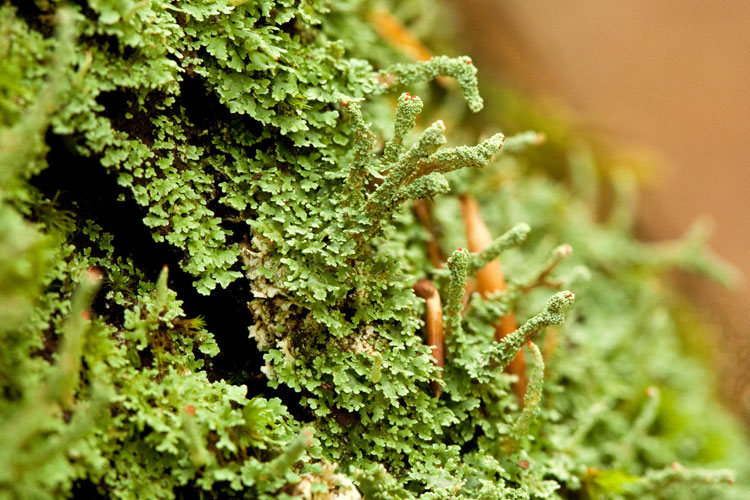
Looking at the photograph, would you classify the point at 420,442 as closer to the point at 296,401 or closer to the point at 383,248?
the point at 296,401

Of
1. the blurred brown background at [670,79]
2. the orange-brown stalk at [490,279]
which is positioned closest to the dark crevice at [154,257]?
the orange-brown stalk at [490,279]

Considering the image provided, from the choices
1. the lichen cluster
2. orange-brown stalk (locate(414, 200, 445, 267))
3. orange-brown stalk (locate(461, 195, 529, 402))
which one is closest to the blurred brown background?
orange-brown stalk (locate(461, 195, 529, 402))

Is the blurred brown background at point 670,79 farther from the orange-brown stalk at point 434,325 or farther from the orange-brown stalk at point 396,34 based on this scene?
the orange-brown stalk at point 434,325

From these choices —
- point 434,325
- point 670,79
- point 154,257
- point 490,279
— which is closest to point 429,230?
point 490,279

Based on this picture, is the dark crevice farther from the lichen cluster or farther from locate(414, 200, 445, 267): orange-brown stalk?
locate(414, 200, 445, 267): orange-brown stalk

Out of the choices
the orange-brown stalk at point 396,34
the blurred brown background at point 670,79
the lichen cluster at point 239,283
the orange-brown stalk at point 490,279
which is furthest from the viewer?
the blurred brown background at point 670,79

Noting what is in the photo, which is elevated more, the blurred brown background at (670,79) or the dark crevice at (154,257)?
the blurred brown background at (670,79)
